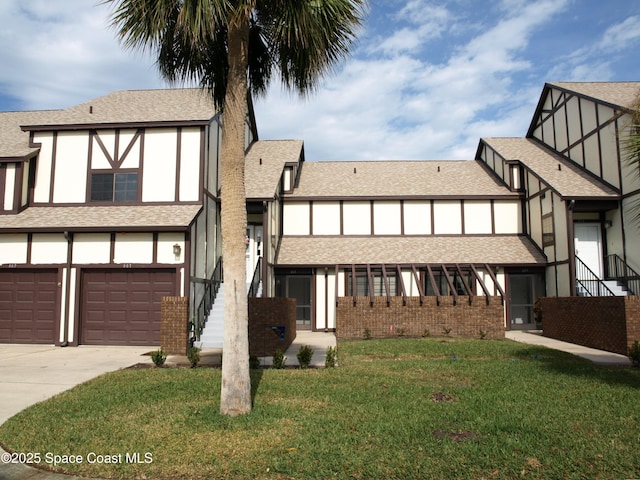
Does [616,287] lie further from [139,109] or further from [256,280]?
[139,109]

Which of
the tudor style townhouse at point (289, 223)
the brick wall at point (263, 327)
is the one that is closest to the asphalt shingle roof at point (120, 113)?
the tudor style townhouse at point (289, 223)

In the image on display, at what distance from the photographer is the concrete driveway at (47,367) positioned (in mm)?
7809

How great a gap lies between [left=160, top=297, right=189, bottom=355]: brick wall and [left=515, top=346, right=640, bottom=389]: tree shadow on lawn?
27.3 ft

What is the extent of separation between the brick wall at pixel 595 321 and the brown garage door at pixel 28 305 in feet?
52.3

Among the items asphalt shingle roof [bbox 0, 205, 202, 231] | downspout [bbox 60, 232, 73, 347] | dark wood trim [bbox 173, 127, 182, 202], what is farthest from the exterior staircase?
downspout [bbox 60, 232, 73, 347]

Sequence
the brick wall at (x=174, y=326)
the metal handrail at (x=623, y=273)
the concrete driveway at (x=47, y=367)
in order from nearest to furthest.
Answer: the concrete driveway at (x=47, y=367) < the brick wall at (x=174, y=326) < the metal handrail at (x=623, y=273)

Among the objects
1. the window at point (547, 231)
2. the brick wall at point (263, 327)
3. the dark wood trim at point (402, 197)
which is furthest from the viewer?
the dark wood trim at point (402, 197)

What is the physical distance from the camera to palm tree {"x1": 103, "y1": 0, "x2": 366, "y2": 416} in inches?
249

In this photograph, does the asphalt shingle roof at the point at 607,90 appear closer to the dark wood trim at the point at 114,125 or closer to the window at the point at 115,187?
the dark wood trim at the point at 114,125

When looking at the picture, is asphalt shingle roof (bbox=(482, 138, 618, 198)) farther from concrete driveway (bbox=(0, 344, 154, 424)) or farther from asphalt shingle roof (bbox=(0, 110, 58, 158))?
asphalt shingle roof (bbox=(0, 110, 58, 158))

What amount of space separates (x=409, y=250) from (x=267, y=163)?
7162mm

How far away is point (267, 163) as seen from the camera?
2084cm

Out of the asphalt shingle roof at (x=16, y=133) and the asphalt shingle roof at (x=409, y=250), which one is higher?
the asphalt shingle roof at (x=16, y=133)

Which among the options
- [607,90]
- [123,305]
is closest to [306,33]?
[123,305]
